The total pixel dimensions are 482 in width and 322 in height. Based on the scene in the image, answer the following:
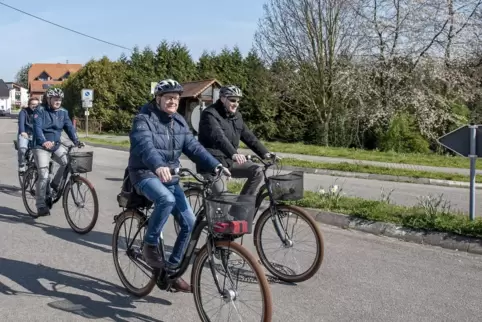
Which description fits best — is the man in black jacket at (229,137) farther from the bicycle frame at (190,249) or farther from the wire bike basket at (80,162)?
the wire bike basket at (80,162)

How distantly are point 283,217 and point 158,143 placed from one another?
1412 millimetres

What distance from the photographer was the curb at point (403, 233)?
6246 mm

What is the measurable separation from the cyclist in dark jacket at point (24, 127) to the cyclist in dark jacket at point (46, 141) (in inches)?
77.4

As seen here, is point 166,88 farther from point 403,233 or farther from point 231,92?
point 403,233

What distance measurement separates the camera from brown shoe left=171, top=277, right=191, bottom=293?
→ 4180 mm

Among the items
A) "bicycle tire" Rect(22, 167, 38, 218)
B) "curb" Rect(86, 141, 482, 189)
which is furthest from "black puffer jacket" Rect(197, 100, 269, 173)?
"curb" Rect(86, 141, 482, 189)

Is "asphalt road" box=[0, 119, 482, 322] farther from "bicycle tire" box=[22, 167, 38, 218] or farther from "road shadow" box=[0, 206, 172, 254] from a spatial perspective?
"bicycle tire" box=[22, 167, 38, 218]

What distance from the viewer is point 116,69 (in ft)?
128

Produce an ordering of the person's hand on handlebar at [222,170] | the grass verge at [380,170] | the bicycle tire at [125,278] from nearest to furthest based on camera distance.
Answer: the person's hand on handlebar at [222,170] → the bicycle tire at [125,278] → the grass verge at [380,170]

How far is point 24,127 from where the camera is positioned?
9.63 meters

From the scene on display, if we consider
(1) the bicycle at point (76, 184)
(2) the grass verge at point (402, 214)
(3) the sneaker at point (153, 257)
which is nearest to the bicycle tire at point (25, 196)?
(1) the bicycle at point (76, 184)

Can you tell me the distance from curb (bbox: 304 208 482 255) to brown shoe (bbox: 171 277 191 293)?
353 centimetres

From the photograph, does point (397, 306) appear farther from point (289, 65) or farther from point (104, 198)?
point (289, 65)

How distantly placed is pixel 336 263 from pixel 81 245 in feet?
9.54
